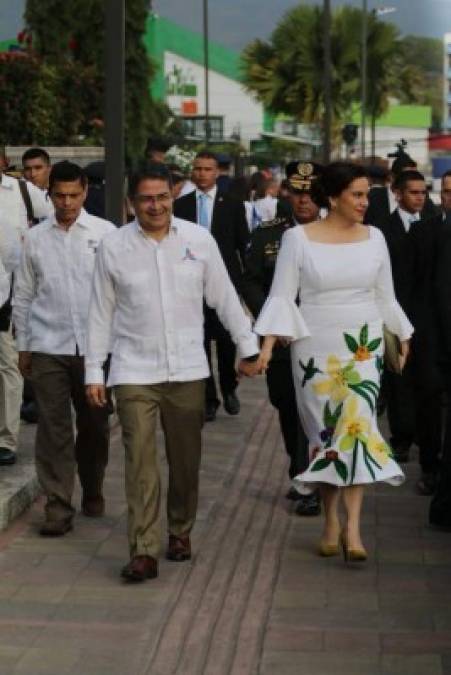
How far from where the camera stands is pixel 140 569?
294 inches

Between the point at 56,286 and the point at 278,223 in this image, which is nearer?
the point at 56,286

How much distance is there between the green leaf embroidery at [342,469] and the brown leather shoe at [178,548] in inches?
30.0

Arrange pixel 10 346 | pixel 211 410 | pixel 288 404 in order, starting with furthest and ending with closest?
pixel 211 410
pixel 10 346
pixel 288 404

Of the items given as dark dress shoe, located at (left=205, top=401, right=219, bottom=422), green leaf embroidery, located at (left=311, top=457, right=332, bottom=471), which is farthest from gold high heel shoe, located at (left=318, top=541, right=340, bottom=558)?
dark dress shoe, located at (left=205, top=401, right=219, bottom=422)

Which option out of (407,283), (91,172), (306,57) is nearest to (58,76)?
(91,172)

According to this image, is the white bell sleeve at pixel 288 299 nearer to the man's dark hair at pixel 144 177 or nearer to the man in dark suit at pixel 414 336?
the man's dark hair at pixel 144 177

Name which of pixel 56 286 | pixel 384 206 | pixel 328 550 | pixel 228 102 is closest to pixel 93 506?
pixel 56 286

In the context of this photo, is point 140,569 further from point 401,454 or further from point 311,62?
point 311,62

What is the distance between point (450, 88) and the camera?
171875 mm

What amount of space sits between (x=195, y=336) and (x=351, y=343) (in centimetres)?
77

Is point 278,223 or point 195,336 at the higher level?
point 278,223

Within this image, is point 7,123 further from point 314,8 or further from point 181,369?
point 314,8

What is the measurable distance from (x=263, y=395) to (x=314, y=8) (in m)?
50.5

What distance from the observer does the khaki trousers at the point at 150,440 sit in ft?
24.6
